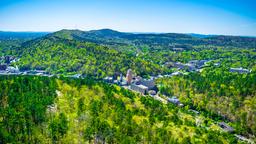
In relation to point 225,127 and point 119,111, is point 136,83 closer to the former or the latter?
point 225,127

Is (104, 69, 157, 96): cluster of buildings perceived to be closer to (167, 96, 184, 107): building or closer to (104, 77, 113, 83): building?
(104, 77, 113, 83): building

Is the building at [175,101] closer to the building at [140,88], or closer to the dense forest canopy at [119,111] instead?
the dense forest canopy at [119,111]

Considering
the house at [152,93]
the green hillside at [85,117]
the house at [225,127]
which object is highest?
the green hillside at [85,117]

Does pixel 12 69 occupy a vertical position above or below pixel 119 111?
below

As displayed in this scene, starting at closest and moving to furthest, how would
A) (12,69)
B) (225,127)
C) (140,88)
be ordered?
(225,127), (140,88), (12,69)

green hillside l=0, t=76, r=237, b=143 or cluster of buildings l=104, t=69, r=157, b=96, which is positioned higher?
green hillside l=0, t=76, r=237, b=143

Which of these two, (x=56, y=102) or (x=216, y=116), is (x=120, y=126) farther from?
(x=216, y=116)

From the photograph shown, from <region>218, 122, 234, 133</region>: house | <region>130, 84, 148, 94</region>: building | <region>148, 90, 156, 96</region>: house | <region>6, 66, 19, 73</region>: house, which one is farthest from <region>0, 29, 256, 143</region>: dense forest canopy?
<region>6, 66, 19, 73</region>: house

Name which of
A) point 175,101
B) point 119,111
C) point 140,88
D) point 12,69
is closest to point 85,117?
point 119,111

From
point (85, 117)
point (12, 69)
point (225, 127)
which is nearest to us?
point (85, 117)

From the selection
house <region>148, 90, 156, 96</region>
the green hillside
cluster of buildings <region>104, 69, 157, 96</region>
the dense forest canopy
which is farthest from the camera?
cluster of buildings <region>104, 69, 157, 96</region>

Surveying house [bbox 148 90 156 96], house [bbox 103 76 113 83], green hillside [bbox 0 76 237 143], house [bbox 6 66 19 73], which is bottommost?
house [bbox 148 90 156 96]

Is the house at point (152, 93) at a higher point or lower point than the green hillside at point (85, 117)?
lower

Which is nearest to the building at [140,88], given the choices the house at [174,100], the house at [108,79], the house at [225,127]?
the house at [174,100]
